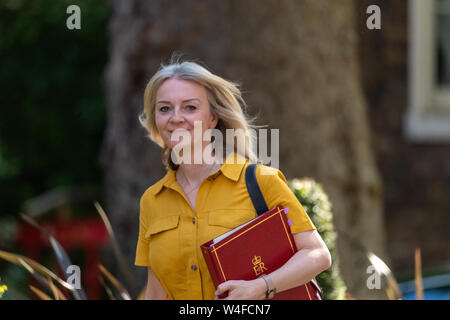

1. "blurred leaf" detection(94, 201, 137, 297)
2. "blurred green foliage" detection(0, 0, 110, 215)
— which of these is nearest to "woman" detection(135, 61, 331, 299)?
"blurred leaf" detection(94, 201, 137, 297)

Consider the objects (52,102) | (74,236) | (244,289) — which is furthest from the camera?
(52,102)

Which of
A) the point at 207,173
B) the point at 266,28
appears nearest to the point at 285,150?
the point at 266,28

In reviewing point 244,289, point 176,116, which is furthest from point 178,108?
point 244,289

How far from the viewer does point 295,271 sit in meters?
1.68

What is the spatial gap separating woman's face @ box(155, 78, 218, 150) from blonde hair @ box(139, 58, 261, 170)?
0.02 metres

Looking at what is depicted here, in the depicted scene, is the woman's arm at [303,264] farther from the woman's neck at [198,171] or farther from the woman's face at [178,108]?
the woman's face at [178,108]

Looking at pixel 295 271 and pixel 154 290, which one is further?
pixel 154 290

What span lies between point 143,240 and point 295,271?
0.44 meters

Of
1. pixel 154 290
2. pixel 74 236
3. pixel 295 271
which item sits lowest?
pixel 74 236

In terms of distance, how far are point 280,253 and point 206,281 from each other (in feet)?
0.67

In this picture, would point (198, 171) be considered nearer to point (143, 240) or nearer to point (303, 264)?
point (143, 240)

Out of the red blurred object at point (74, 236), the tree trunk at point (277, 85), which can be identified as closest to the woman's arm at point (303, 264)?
the tree trunk at point (277, 85)
